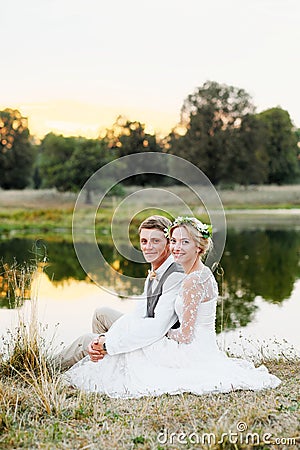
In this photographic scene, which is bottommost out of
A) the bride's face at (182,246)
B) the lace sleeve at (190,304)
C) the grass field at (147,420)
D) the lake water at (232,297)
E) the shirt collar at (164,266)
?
the lake water at (232,297)

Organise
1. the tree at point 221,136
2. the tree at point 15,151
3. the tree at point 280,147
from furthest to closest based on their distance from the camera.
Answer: the tree at point 280,147, the tree at point 15,151, the tree at point 221,136

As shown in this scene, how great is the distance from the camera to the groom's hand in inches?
171

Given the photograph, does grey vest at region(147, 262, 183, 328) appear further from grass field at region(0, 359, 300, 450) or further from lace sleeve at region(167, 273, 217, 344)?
grass field at region(0, 359, 300, 450)

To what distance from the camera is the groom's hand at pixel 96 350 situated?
4.34 meters

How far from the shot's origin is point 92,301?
1035 cm

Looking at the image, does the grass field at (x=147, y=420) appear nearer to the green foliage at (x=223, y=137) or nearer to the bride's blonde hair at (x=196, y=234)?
the bride's blonde hair at (x=196, y=234)

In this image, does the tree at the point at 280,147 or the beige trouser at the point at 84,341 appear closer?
the beige trouser at the point at 84,341

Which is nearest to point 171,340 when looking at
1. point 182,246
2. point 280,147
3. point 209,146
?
point 182,246

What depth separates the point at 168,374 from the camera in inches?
165

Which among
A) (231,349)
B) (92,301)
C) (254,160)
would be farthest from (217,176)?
(231,349)

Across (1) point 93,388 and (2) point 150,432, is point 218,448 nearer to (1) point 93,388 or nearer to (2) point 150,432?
(2) point 150,432

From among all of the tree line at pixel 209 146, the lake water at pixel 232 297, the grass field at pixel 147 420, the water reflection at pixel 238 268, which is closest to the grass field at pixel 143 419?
the grass field at pixel 147 420

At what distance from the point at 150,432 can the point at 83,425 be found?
38 centimetres

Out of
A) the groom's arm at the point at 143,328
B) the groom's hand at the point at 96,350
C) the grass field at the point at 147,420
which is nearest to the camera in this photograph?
the grass field at the point at 147,420
